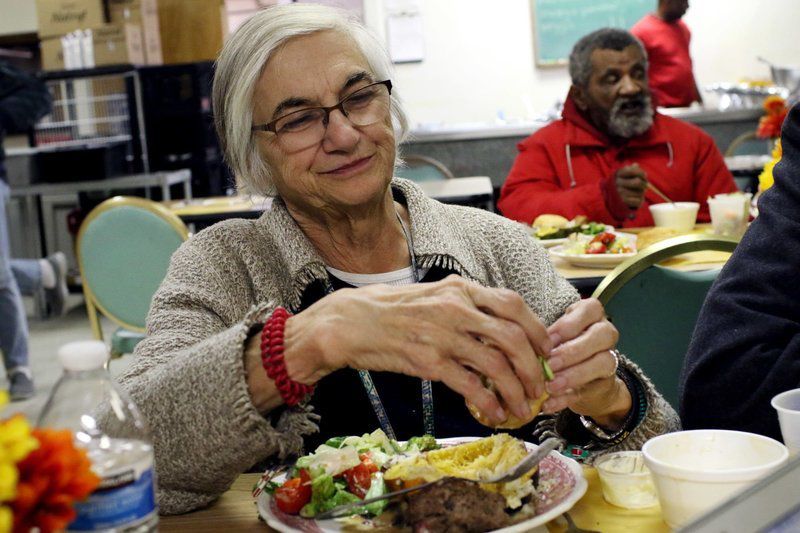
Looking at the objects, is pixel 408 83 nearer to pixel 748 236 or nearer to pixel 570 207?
pixel 570 207

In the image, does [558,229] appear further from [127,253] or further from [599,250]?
[127,253]

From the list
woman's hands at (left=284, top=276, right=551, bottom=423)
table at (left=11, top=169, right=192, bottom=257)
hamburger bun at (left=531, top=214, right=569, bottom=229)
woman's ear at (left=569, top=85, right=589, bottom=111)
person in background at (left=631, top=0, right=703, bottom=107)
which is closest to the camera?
woman's hands at (left=284, top=276, right=551, bottom=423)

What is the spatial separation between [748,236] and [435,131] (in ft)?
18.1

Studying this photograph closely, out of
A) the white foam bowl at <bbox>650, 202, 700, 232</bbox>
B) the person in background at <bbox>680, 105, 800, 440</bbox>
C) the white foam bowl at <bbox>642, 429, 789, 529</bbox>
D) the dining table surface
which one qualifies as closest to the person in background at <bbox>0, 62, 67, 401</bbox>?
the white foam bowl at <bbox>650, 202, 700, 232</bbox>

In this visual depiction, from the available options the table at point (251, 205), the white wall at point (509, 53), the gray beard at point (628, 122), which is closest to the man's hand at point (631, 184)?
the gray beard at point (628, 122)

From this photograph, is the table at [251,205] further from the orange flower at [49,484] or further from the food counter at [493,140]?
the orange flower at [49,484]

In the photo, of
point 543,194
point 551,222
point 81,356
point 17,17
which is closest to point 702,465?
point 81,356

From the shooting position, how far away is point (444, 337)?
40.6 inches

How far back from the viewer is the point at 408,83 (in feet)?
29.7

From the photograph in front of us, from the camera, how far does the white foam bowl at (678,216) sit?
3.16 meters

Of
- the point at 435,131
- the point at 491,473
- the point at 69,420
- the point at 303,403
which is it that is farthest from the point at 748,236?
the point at 435,131

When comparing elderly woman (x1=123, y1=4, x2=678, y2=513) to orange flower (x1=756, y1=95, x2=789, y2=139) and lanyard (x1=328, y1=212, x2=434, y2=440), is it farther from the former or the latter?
orange flower (x1=756, y1=95, x2=789, y2=139)

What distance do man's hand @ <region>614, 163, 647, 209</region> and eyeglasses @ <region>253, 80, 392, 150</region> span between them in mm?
2047

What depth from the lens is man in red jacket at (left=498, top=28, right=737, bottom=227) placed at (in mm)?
3910
